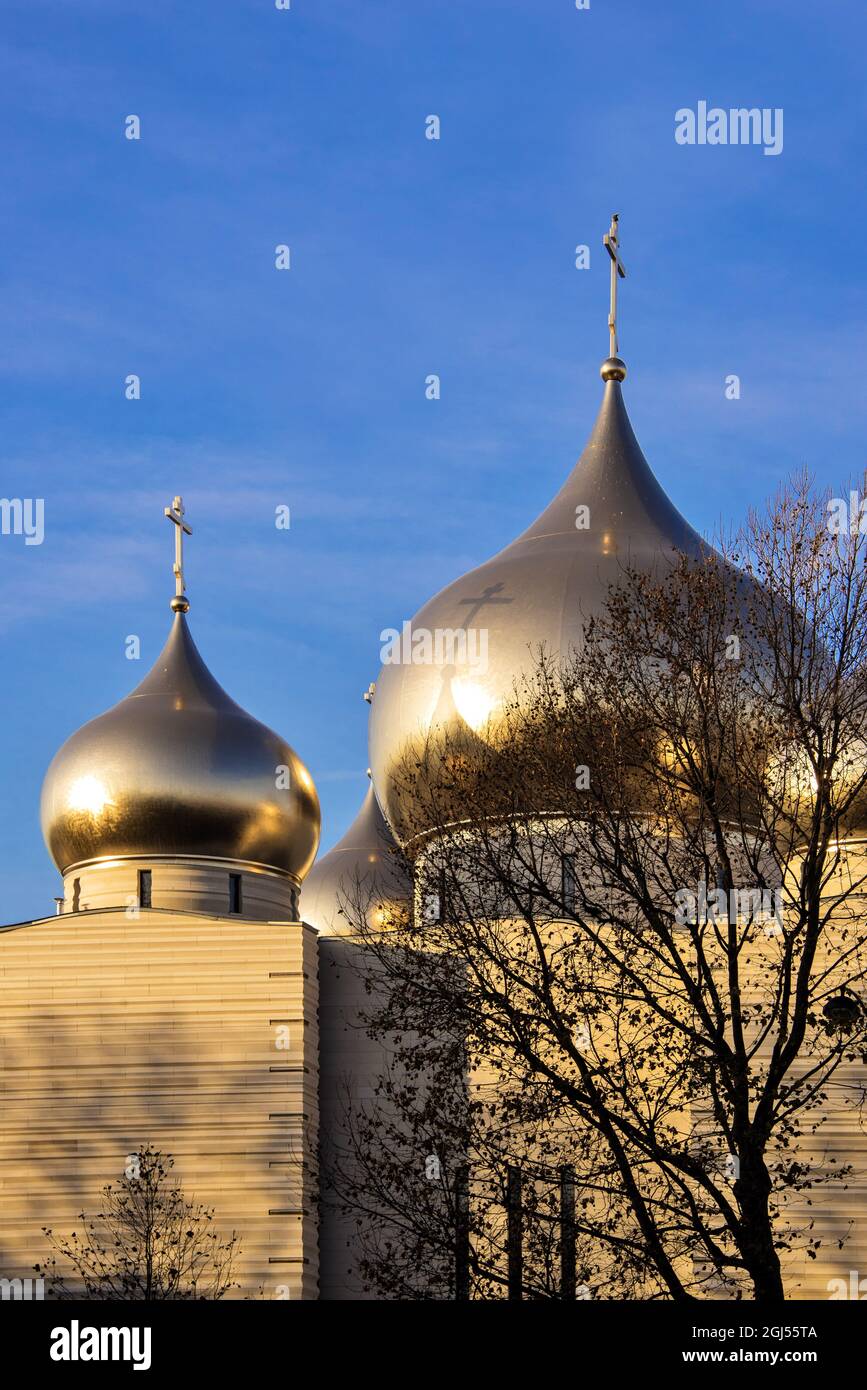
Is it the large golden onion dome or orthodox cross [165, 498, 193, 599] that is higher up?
orthodox cross [165, 498, 193, 599]

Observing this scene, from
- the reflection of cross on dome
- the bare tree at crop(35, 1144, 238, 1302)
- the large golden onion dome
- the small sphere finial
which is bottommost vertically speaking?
the bare tree at crop(35, 1144, 238, 1302)

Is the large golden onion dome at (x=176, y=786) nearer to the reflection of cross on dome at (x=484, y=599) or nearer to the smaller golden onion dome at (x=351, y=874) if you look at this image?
the reflection of cross on dome at (x=484, y=599)

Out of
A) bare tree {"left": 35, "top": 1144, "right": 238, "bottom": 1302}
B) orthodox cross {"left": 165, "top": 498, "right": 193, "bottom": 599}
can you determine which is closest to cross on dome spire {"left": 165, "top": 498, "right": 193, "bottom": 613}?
orthodox cross {"left": 165, "top": 498, "right": 193, "bottom": 599}

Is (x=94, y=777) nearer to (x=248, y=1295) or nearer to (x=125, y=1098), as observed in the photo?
(x=125, y=1098)

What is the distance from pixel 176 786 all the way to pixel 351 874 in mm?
7472

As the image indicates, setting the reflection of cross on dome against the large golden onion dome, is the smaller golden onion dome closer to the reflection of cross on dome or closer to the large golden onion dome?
the large golden onion dome

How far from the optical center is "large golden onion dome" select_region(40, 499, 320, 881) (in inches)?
981

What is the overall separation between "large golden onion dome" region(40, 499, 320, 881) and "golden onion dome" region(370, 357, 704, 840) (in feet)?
7.26

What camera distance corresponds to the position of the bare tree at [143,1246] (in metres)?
19.4

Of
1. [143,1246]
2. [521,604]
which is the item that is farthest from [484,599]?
[143,1246]

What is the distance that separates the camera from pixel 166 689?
2598cm

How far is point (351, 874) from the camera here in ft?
105

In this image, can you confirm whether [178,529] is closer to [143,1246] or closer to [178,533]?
[178,533]
